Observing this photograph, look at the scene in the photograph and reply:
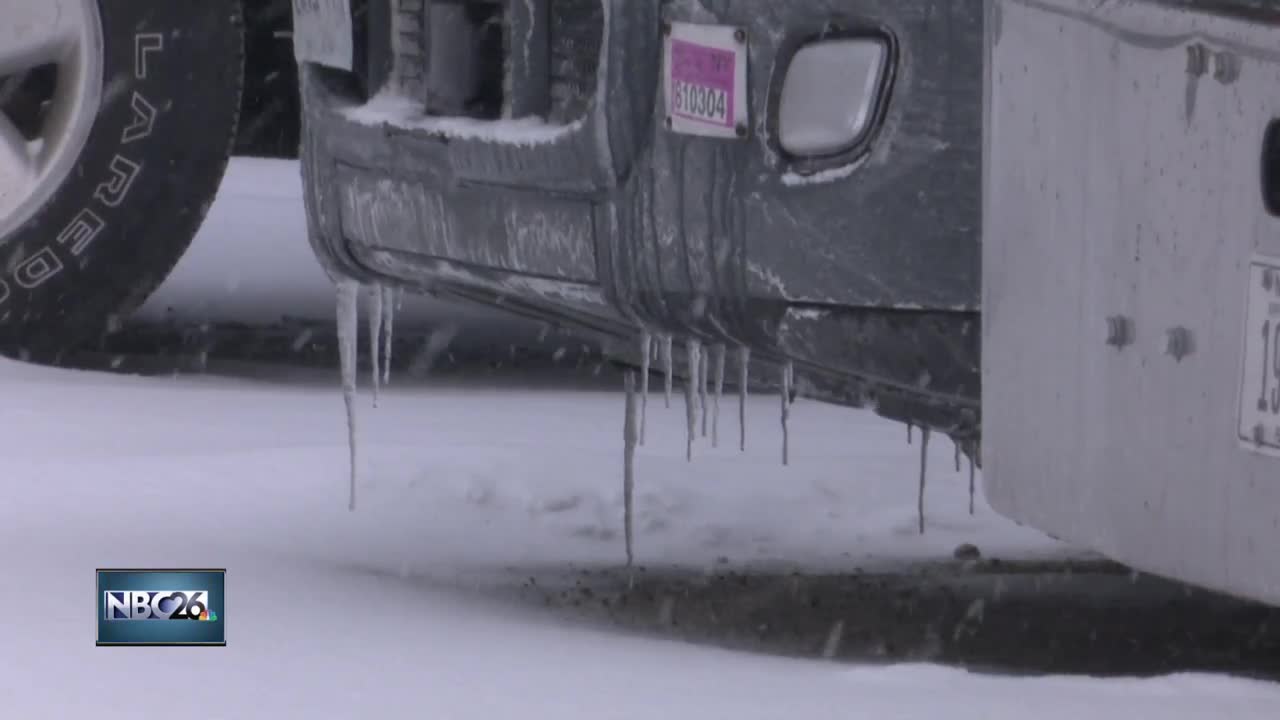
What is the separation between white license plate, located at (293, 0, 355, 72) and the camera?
10.7 ft

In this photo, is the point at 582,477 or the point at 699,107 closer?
the point at 699,107

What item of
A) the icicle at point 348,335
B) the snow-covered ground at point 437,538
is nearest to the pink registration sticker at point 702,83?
the snow-covered ground at point 437,538

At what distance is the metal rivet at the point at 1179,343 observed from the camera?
7.03 feet

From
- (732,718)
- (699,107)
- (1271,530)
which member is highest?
(699,107)

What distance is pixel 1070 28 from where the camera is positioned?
227cm

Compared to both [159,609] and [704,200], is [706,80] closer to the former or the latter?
[704,200]

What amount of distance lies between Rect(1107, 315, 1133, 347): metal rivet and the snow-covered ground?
1.20 ft

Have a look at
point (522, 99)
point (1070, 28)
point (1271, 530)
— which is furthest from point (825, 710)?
point (522, 99)

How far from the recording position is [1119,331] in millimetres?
2229

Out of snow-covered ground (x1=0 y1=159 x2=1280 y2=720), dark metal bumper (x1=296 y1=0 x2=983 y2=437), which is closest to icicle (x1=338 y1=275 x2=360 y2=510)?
snow-covered ground (x1=0 y1=159 x2=1280 y2=720)

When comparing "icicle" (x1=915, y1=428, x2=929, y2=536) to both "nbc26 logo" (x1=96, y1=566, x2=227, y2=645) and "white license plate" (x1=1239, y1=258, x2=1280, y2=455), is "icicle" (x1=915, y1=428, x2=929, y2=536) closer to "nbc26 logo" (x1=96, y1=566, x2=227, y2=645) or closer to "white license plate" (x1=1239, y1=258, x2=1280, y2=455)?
"nbc26 logo" (x1=96, y1=566, x2=227, y2=645)

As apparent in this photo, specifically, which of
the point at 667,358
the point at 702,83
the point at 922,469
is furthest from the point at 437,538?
the point at 702,83

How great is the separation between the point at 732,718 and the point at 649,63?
2.52 feet

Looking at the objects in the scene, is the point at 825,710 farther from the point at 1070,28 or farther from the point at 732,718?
the point at 1070,28
